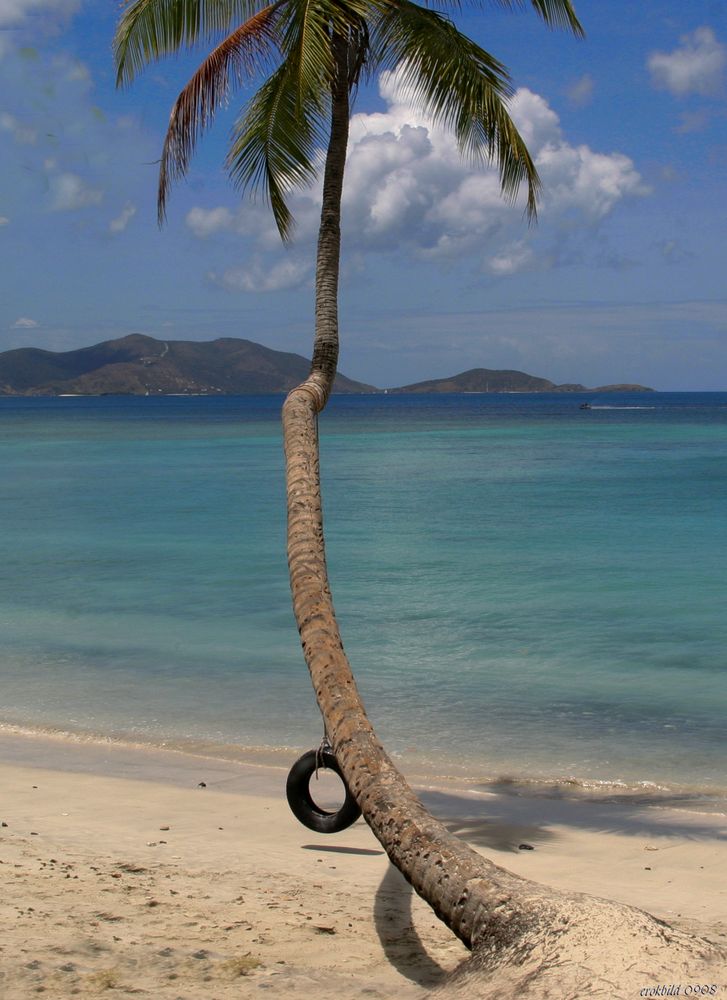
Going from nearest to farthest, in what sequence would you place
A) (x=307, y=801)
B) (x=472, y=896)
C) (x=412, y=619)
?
1. (x=472, y=896)
2. (x=307, y=801)
3. (x=412, y=619)

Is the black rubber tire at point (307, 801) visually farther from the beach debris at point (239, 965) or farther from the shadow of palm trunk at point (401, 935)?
the beach debris at point (239, 965)

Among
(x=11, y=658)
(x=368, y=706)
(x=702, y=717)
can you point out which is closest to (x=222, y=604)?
(x=11, y=658)

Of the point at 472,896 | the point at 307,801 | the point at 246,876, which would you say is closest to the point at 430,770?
the point at 307,801

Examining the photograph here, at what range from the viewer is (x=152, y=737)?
9789mm

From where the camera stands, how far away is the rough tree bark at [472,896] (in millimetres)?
3791

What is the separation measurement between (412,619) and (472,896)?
1083 cm

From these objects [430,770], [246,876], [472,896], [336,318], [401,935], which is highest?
[336,318]

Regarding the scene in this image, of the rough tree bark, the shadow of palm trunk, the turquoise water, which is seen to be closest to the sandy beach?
the shadow of palm trunk

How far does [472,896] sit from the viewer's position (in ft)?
14.1

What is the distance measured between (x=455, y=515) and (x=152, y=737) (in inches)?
714

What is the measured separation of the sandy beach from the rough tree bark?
2.13 feet

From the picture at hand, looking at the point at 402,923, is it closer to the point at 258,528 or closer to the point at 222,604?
the point at 222,604

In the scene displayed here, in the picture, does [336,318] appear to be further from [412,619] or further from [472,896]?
[412,619]

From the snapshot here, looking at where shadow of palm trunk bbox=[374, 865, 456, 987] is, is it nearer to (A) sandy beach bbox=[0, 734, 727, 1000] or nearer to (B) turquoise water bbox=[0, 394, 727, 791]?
(A) sandy beach bbox=[0, 734, 727, 1000]
